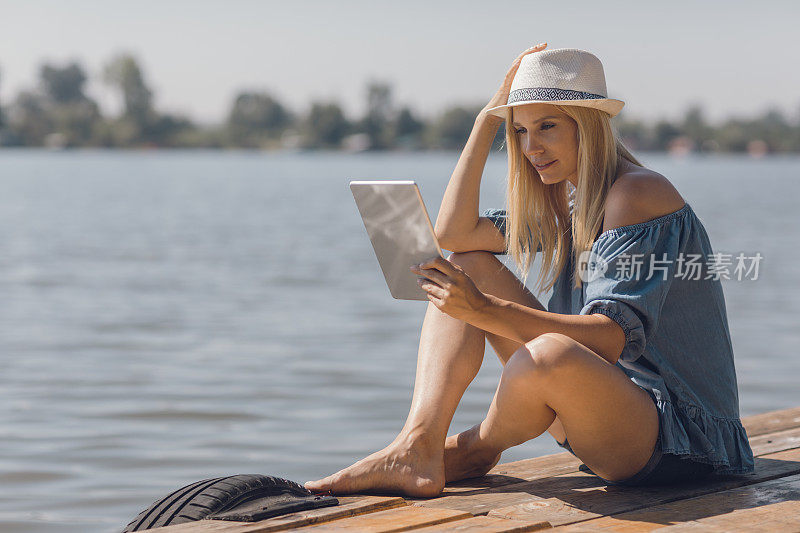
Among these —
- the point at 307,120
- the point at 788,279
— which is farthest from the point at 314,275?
the point at 307,120

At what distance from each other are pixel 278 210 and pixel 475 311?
24.1m

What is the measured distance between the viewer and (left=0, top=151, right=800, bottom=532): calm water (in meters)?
4.39

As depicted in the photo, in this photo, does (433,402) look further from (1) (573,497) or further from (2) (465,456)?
(1) (573,497)

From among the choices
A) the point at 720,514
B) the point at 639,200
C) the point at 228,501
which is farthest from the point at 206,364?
the point at 720,514

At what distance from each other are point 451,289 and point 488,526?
52 cm

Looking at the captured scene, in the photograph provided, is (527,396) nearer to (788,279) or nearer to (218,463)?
(218,463)

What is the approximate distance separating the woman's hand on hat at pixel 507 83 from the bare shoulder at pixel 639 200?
467 millimetres

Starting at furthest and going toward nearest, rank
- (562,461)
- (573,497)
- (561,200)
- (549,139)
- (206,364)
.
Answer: (206,364) → (562,461) → (561,200) → (549,139) → (573,497)

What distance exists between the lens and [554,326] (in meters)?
2.38

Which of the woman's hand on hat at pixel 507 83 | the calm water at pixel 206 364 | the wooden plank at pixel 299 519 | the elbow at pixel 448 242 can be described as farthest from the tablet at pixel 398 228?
the calm water at pixel 206 364

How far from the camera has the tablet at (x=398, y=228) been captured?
2299mm

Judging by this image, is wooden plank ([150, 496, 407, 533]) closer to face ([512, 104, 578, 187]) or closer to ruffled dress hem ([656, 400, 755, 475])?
ruffled dress hem ([656, 400, 755, 475])

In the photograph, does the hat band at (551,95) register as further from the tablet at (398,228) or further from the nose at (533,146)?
the tablet at (398,228)

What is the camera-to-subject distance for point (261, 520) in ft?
7.35
